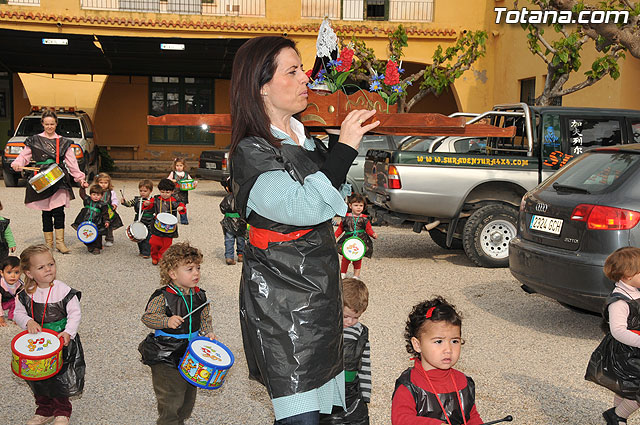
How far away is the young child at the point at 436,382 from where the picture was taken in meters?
2.98

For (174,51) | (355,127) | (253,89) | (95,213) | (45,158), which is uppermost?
(174,51)

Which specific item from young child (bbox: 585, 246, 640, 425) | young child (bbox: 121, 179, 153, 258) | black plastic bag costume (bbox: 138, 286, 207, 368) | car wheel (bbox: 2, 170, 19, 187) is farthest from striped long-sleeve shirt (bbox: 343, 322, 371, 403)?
car wheel (bbox: 2, 170, 19, 187)

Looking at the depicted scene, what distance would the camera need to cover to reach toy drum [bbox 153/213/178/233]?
9383 mm

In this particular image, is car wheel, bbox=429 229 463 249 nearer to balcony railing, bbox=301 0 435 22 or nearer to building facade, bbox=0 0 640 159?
building facade, bbox=0 0 640 159

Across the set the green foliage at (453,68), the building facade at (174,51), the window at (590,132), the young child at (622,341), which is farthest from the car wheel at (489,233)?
the building facade at (174,51)

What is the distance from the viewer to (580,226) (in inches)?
238

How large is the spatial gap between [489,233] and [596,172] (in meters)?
3.18

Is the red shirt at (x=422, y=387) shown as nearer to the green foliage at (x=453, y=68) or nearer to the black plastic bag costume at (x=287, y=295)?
the black plastic bag costume at (x=287, y=295)

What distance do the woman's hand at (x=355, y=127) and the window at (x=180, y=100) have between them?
1004 inches

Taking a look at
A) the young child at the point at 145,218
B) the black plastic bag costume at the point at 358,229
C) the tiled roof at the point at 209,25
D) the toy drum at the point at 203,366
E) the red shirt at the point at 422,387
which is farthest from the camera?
the tiled roof at the point at 209,25

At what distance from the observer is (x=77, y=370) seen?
425 centimetres

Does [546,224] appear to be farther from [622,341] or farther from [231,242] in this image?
[231,242]

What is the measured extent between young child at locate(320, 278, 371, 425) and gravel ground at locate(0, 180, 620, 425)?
1.00 metres

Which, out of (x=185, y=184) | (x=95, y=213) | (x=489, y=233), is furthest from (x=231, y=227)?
(x=489, y=233)
